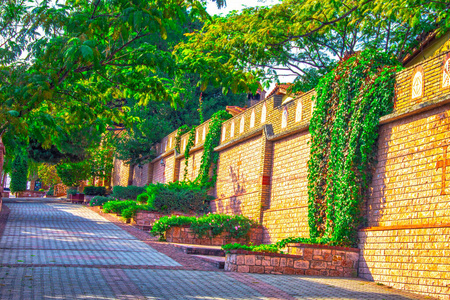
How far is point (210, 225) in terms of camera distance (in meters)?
14.2

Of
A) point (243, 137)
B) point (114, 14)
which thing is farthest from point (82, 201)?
point (114, 14)

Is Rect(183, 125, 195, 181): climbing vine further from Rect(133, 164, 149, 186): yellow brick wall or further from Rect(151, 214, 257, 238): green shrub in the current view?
Rect(133, 164, 149, 186): yellow brick wall

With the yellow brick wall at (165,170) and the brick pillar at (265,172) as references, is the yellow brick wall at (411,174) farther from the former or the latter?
the yellow brick wall at (165,170)

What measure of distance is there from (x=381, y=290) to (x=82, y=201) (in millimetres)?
27145

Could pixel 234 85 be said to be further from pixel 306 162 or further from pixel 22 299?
pixel 306 162

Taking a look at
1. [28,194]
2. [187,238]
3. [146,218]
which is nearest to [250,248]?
[187,238]

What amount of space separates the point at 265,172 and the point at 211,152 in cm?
502

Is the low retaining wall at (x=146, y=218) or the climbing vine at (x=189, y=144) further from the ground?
the climbing vine at (x=189, y=144)

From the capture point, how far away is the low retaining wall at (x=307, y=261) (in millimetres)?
10016

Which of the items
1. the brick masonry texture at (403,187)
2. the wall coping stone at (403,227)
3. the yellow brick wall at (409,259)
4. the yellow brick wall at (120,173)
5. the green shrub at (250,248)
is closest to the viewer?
the yellow brick wall at (409,259)

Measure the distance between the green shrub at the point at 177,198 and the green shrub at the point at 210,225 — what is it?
125 inches

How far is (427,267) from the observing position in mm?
8602

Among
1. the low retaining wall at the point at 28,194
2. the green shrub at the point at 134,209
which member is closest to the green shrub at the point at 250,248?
the green shrub at the point at 134,209

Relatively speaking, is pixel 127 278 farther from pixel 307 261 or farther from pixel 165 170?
pixel 165 170
